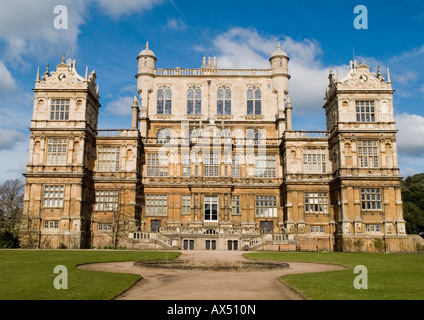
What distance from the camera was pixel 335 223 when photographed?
4906 centimetres

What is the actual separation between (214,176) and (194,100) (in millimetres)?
12741

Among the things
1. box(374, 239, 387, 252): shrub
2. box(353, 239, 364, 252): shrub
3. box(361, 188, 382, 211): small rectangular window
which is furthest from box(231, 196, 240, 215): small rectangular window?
box(374, 239, 387, 252): shrub

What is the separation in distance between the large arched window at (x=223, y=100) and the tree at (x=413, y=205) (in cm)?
3409

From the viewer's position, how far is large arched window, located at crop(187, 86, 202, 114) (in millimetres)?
58375

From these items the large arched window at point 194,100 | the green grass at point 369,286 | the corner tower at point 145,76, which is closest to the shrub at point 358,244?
the green grass at point 369,286

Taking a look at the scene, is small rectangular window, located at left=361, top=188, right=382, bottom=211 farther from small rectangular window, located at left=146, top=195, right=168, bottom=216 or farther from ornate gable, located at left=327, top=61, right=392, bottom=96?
small rectangular window, located at left=146, top=195, right=168, bottom=216

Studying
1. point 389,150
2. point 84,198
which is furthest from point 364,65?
point 84,198

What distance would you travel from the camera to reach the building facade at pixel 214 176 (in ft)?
152

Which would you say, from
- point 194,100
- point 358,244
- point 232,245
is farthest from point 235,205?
point 194,100

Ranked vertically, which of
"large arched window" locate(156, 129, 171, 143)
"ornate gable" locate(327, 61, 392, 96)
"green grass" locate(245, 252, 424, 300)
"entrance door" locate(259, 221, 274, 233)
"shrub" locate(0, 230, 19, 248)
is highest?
"ornate gable" locate(327, 61, 392, 96)

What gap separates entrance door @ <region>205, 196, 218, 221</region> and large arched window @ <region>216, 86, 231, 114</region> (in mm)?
13720

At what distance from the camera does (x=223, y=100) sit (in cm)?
5869
